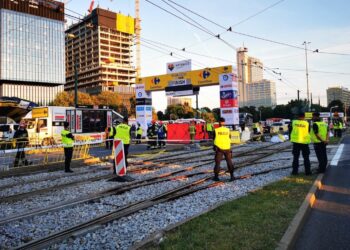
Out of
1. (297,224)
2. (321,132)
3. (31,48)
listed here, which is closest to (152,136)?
(321,132)

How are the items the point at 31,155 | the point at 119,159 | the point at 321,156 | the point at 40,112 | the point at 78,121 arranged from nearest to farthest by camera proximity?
1. the point at 119,159
2. the point at 321,156
3. the point at 31,155
4. the point at 40,112
5. the point at 78,121

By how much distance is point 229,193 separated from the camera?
837 cm

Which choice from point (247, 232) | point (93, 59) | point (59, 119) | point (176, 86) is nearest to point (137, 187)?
point (247, 232)

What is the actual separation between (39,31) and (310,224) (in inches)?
4374

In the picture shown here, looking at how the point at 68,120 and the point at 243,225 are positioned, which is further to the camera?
the point at 68,120

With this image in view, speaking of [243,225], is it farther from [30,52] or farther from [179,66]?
[30,52]

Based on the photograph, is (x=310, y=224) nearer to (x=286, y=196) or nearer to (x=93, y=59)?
(x=286, y=196)

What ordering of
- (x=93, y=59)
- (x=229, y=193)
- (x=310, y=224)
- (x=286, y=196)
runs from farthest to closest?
(x=93, y=59)
(x=229, y=193)
(x=286, y=196)
(x=310, y=224)

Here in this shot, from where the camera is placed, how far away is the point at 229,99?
90.3 feet

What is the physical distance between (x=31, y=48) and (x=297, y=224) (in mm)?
109849

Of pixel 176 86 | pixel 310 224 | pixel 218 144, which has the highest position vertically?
pixel 176 86

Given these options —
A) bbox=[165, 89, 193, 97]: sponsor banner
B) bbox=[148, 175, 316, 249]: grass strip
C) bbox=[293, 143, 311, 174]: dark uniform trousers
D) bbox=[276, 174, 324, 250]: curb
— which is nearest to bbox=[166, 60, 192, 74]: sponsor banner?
bbox=[165, 89, 193, 97]: sponsor banner

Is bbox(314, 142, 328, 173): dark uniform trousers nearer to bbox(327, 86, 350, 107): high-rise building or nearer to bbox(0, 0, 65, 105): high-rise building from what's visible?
bbox(0, 0, 65, 105): high-rise building

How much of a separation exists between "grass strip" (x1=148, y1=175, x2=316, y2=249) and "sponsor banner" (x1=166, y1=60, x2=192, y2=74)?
1005 inches
